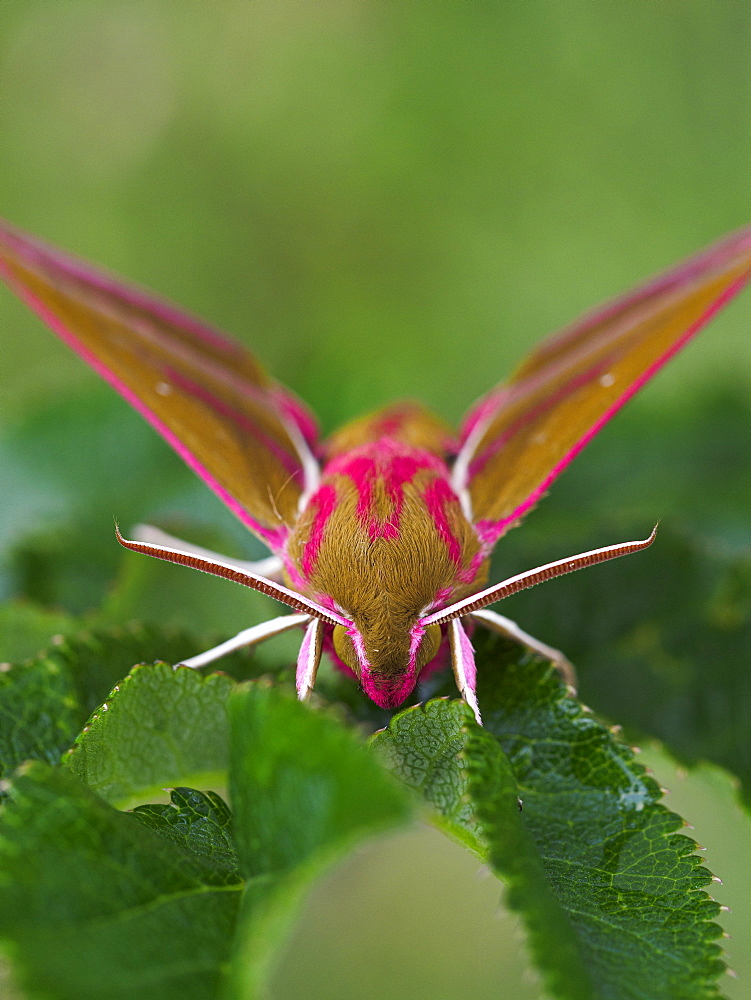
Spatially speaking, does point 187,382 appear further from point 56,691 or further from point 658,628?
point 658,628

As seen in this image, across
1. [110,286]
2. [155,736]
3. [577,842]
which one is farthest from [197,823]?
[110,286]

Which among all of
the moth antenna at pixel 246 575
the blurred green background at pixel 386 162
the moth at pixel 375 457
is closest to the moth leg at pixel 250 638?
the moth at pixel 375 457

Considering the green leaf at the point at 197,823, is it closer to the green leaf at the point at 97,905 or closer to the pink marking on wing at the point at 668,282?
the green leaf at the point at 97,905

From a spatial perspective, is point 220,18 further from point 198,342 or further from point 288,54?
point 198,342

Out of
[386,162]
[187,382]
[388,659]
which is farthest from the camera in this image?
[386,162]

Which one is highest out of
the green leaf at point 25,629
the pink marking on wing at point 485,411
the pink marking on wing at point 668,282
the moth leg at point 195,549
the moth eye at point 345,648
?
the pink marking on wing at point 668,282

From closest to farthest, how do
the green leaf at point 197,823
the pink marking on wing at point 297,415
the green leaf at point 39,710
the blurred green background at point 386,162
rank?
the green leaf at point 197,823 → the green leaf at point 39,710 → the pink marking on wing at point 297,415 → the blurred green background at point 386,162
